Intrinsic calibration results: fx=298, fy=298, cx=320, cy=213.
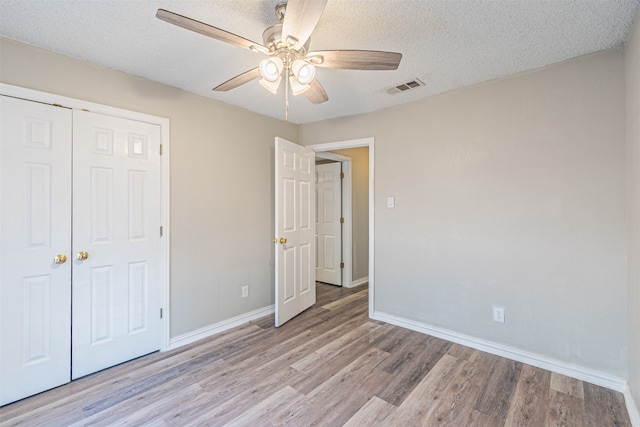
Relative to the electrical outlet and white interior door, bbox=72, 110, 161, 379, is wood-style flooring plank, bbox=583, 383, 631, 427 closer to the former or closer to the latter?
→ the electrical outlet

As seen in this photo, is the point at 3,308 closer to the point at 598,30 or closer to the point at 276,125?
the point at 276,125

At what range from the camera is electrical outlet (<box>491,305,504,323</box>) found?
97.8 inches

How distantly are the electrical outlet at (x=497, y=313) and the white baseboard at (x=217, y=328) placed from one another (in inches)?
88.9

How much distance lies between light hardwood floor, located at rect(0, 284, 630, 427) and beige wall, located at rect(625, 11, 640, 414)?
0.41 m

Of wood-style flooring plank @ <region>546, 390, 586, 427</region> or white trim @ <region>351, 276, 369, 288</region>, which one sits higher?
white trim @ <region>351, 276, 369, 288</region>

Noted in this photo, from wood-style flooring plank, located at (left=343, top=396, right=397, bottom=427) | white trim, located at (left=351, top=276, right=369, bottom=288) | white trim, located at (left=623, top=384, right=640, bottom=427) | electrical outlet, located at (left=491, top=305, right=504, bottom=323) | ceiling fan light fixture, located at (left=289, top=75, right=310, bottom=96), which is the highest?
ceiling fan light fixture, located at (left=289, top=75, right=310, bottom=96)

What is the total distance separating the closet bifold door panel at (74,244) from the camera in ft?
6.21

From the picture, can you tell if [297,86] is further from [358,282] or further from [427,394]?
[358,282]

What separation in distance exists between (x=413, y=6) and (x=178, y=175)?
220 cm

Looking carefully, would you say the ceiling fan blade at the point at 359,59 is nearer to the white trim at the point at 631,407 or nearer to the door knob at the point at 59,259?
the door knob at the point at 59,259

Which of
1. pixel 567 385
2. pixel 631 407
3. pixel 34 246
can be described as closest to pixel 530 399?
pixel 567 385

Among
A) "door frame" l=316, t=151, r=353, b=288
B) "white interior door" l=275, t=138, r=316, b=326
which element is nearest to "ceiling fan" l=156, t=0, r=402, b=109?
"white interior door" l=275, t=138, r=316, b=326

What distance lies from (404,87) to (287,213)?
1678 millimetres

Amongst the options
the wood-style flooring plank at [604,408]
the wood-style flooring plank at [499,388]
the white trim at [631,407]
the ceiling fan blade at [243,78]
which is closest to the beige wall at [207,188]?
the ceiling fan blade at [243,78]
